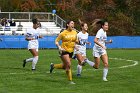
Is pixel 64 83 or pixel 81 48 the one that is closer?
pixel 64 83

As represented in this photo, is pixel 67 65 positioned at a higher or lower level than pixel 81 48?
lower

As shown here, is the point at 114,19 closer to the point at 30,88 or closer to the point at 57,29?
the point at 57,29

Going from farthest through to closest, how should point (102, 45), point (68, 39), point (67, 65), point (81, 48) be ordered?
point (81, 48)
point (102, 45)
point (68, 39)
point (67, 65)

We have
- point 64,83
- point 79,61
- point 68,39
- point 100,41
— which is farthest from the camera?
point 79,61

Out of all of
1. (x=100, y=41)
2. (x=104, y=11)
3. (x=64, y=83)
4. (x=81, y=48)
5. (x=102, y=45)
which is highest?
(x=100, y=41)

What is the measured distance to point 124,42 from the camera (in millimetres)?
48781

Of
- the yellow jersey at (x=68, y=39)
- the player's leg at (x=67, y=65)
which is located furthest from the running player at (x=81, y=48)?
the player's leg at (x=67, y=65)

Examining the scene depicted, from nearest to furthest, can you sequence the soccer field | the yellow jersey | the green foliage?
the soccer field
the yellow jersey
the green foliage

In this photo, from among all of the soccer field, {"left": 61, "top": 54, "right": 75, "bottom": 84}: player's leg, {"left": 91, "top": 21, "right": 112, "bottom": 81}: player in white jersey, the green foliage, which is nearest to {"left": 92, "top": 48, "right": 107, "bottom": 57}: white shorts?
{"left": 91, "top": 21, "right": 112, "bottom": 81}: player in white jersey

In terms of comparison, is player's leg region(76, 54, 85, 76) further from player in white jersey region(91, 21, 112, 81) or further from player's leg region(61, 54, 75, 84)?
player's leg region(61, 54, 75, 84)

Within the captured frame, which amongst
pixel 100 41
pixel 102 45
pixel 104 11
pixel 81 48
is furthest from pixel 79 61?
pixel 104 11

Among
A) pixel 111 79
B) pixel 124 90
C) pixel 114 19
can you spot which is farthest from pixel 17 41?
pixel 124 90

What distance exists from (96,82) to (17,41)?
3003 centimetres

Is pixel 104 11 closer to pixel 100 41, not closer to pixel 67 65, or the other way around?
pixel 100 41
